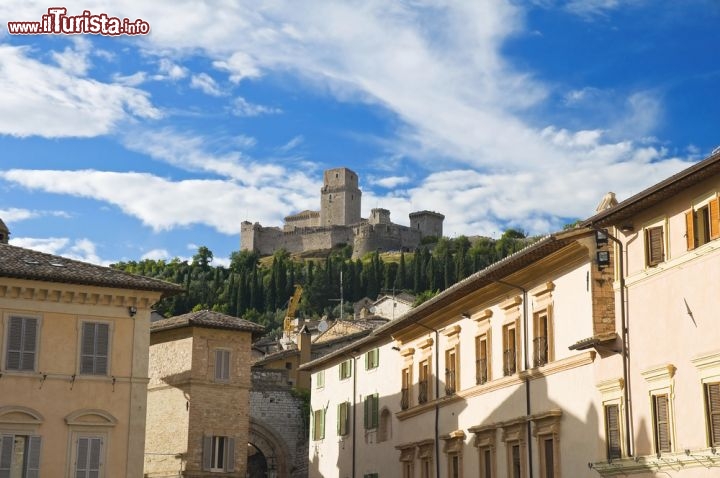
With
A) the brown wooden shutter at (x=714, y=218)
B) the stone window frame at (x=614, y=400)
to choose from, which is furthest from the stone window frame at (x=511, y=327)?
the brown wooden shutter at (x=714, y=218)

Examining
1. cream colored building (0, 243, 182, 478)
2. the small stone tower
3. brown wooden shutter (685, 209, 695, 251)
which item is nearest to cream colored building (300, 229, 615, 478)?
brown wooden shutter (685, 209, 695, 251)

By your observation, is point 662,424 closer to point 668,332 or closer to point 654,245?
point 668,332

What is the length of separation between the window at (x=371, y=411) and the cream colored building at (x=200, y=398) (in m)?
5.73

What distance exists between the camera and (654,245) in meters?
25.5

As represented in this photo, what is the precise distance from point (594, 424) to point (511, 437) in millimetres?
5409

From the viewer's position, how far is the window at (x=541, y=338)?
3111cm

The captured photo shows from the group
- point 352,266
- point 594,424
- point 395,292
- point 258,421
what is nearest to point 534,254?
point 594,424

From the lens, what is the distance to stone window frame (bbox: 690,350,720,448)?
2244 cm

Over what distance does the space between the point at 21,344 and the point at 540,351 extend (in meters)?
15.3

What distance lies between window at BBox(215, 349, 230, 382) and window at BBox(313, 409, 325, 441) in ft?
35.7

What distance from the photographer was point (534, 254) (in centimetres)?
3066

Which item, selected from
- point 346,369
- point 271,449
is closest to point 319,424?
point 346,369

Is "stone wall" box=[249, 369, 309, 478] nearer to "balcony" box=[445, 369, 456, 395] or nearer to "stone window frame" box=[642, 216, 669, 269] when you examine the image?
"balcony" box=[445, 369, 456, 395]

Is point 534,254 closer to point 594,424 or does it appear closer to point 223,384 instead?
point 594,424
